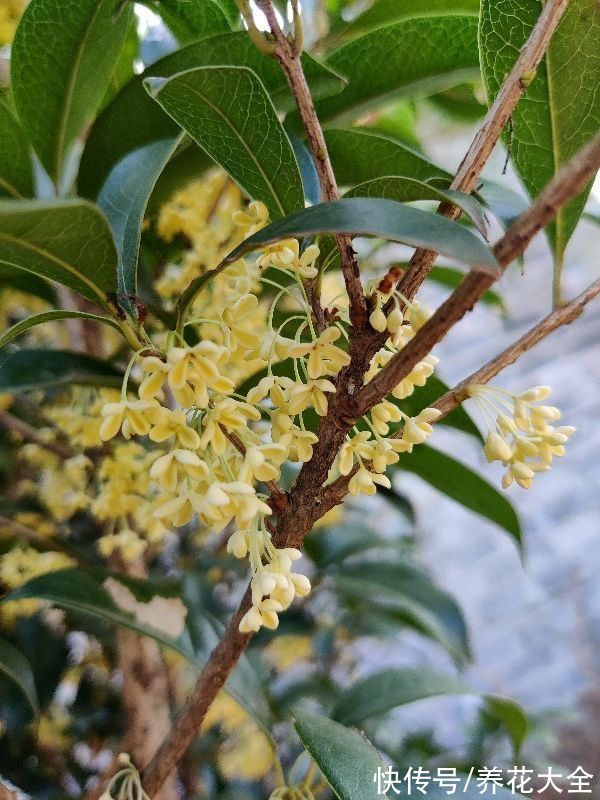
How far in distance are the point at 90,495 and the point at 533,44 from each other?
24.6 inches

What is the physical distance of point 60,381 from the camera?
0.56 meters

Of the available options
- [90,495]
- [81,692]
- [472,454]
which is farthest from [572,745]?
[90,495]

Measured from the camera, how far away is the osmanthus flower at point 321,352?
0.35 meters

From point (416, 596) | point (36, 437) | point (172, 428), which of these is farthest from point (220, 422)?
point (416, 596)

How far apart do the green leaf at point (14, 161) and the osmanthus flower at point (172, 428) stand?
335 mm

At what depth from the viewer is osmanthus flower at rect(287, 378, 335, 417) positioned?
35 centimetres

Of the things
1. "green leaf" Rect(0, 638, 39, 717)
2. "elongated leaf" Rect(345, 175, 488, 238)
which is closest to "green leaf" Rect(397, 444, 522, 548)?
"elongated leaf" Rect(345, 175, 488, 238)

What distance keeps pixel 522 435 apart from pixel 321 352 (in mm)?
123

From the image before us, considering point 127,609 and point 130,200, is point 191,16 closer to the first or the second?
point 130,200

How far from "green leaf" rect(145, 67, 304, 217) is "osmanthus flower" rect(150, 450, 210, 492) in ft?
0.58

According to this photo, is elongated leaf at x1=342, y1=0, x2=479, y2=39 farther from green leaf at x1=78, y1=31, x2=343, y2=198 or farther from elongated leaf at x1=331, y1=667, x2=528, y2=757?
elongated leaf at x1=331, y1=667, x2=528, y2=757

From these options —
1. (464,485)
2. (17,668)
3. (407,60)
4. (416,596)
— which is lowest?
(416,596)

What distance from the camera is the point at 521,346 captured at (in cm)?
37

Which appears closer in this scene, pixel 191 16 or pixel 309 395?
pixel 309 395
